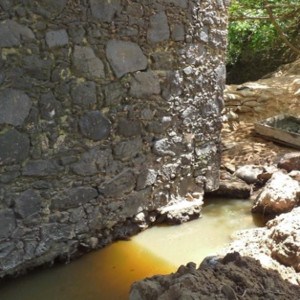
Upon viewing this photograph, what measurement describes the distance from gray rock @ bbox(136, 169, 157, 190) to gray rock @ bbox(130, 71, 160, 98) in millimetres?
661

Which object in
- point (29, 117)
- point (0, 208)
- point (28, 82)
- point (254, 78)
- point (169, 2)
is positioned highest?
point (169, 2)

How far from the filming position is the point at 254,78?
10.2m

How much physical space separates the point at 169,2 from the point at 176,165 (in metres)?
1.38

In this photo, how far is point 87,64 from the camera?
317 cm

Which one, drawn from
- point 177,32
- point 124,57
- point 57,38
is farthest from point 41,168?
point 177,32

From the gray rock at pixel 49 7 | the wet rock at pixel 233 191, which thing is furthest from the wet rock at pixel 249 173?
the gray rock at pixel 49 7

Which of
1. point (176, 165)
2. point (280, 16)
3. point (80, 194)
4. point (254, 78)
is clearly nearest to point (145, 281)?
point (80, 194)

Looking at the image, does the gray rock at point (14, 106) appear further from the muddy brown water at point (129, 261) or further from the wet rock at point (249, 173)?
the wet rock at point (249, 173)

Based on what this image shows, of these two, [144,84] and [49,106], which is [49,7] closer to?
[49,106]

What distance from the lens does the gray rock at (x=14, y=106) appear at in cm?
286

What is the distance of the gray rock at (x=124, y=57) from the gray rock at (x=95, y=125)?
0.34 metres

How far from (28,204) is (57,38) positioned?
1.13 metres

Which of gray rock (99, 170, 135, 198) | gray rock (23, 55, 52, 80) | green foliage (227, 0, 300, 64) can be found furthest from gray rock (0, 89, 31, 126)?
green foliage (227, 0, 300, 64)

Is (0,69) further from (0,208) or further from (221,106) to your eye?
(221,106)
